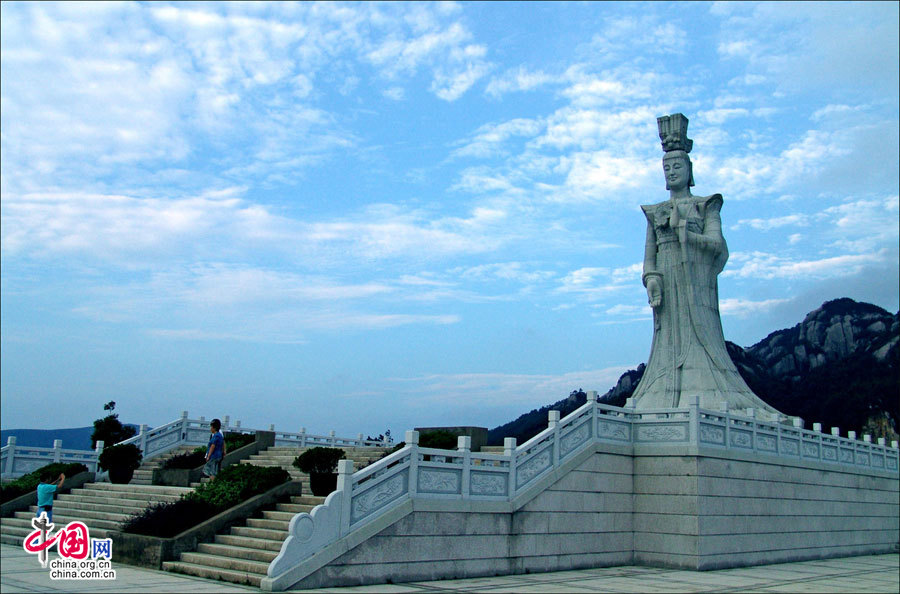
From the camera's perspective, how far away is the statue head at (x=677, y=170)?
21.8 meters

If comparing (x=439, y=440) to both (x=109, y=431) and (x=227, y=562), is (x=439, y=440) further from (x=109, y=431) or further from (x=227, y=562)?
(x=109, y=431)

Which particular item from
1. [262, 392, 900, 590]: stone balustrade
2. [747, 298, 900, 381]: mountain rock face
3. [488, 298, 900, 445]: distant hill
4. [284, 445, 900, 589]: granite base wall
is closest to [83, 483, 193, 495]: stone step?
[262, 392, 900, 590]: stone balustrade

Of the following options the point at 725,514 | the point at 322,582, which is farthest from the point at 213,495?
the point at 725,514

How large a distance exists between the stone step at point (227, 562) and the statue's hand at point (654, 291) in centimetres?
1391

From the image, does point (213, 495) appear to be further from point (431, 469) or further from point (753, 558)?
point (753, 558)

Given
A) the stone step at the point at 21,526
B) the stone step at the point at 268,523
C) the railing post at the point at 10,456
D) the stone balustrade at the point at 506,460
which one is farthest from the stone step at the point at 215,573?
the railing post at the point at 10,456

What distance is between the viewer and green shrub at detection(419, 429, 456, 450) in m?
16.2

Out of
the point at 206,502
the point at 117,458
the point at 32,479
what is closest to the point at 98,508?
the point at 117,458

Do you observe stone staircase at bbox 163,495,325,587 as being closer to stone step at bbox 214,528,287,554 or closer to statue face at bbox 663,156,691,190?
stone step at bbox 214,528,287,554

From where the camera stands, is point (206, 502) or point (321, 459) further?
point (321, 459)

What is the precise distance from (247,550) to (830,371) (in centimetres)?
6254

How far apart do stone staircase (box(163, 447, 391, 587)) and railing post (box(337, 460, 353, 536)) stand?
1.10 metres

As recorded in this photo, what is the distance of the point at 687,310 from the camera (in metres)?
21.1

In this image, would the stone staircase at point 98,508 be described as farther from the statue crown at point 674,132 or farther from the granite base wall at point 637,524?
the statue crown at point 674,132
